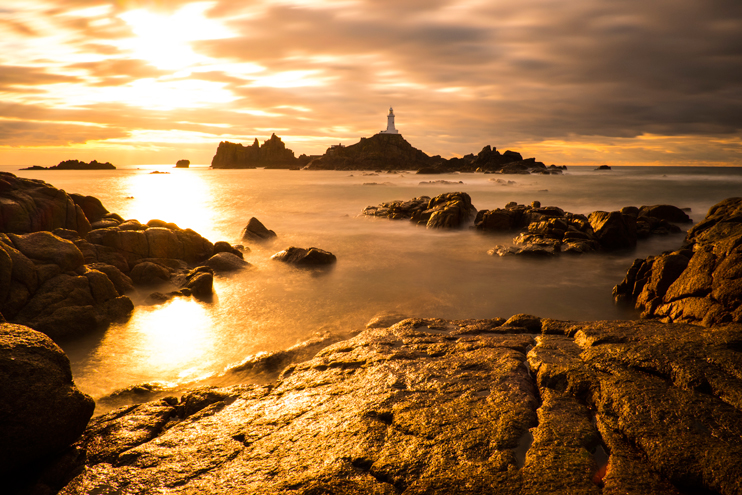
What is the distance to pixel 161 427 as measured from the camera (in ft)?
13.9

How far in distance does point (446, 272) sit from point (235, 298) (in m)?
7.07

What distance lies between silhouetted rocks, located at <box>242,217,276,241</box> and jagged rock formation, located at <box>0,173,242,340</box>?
4.05m

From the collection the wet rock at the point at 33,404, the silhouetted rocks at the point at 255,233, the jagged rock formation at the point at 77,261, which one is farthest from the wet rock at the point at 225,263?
the wet rock at the point at 33,404

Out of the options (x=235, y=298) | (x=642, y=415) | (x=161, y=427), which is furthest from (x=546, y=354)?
(x=235, y=298)

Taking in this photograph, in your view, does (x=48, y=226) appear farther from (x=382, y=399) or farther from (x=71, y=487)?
(x=382, y=399)

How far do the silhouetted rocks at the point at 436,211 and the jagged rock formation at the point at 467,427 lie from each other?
17491 millimetres

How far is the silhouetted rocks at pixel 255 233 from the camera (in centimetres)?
1895

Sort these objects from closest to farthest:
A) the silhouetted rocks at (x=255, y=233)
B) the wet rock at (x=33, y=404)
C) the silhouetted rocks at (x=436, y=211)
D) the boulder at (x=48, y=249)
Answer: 1. the wet rock at (x=33, y=404)
2. the boulder at (x=48, y=249)
3. the silhouetted rocks at (x=255, y=233)
4. the silhouetted rocks at (x=436, y=211)

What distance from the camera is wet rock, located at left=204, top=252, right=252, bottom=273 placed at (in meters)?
13.0

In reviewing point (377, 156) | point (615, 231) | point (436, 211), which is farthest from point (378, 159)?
point (615, 231)

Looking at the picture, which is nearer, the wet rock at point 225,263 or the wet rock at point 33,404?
the wet rock at point 33,404

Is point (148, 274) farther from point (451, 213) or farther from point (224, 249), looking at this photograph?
point (451, 213)

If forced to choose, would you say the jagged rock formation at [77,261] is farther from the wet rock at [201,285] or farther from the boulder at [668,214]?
the boulder at [668,214]

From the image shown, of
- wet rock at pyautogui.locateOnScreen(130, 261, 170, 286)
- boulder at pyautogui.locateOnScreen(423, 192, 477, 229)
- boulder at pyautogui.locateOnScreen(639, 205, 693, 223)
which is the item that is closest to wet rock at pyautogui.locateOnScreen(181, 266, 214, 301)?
wet rock at pyautogui.locateOnScreen(130, 261, 170, 286)
